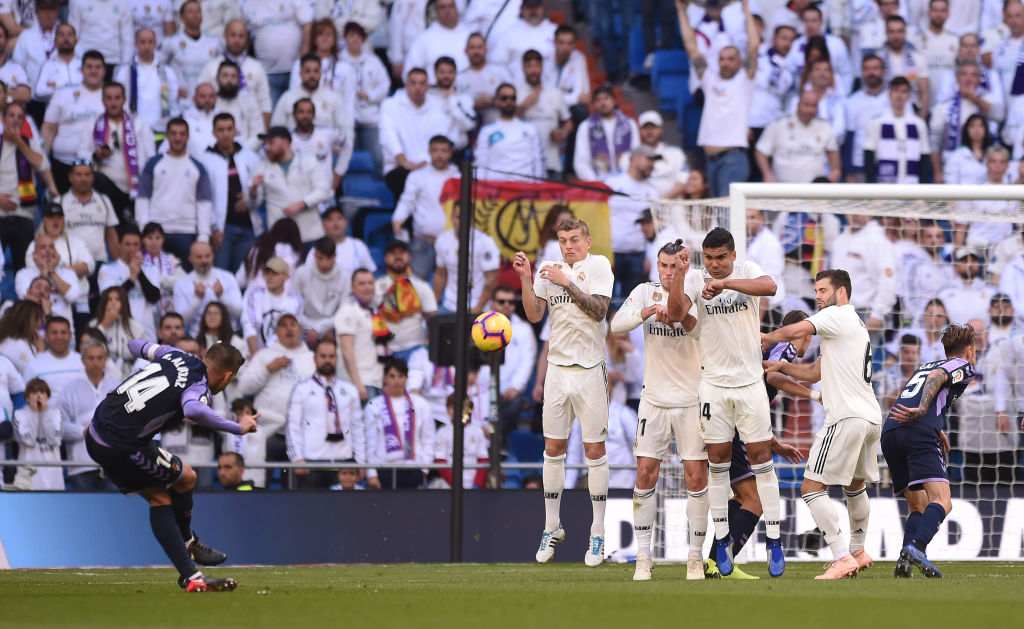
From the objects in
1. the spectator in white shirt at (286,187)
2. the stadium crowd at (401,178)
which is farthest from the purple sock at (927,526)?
the spectator in white shirt at (286,187)

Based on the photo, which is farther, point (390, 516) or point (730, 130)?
point (730, 130)

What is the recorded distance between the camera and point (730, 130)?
1817 cm

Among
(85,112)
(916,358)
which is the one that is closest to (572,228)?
(916,358)

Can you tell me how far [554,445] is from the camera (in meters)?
11.4

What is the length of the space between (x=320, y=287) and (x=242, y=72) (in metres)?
3.38

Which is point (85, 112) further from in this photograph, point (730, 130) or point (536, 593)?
point (536, 593)

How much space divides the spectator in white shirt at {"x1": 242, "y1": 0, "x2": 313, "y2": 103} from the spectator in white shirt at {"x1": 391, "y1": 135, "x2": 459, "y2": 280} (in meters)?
2.50

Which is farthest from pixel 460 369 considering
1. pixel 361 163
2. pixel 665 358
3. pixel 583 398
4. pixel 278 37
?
pixel 278 37

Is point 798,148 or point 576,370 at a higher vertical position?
point 798,148

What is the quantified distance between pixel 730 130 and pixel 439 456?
6024 mm

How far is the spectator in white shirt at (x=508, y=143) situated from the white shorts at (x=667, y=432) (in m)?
7.71

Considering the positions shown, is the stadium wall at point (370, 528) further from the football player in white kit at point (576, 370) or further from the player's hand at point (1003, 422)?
the football player in white kit at point (576, 370)

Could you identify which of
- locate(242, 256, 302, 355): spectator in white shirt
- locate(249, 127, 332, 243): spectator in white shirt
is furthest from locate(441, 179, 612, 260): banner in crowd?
locate(242, 256, 302, 355): spectator in white shirt

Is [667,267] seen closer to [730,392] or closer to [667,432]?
[730,392]
